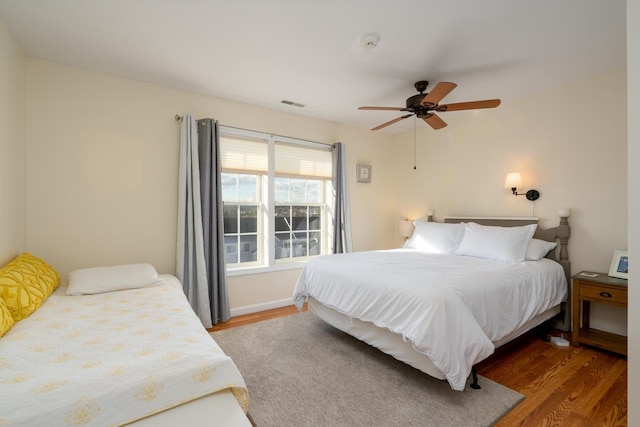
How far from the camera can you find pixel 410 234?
14.8 ft

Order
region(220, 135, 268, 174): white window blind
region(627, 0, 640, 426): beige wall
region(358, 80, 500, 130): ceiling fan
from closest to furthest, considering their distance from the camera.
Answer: region(627, 0, 640, 426): beige wall, region(358, 80, 500, 130): ceiling fan, region(220, 135, 268, 174): white window blind

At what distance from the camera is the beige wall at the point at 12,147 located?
2035mm

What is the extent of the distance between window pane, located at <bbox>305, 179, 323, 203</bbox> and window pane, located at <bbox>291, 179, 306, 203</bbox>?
3.5 inches

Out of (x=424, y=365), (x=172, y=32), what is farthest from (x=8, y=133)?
(x=424, y=365)

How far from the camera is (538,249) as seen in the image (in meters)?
2.99

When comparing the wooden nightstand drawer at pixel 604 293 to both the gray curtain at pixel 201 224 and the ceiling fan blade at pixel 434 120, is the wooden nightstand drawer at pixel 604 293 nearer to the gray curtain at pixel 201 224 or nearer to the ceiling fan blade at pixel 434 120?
the ceiling fan blade at pixel 434 120

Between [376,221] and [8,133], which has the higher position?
[8,133]

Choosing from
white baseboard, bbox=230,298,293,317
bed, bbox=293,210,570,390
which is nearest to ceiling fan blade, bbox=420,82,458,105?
bed, bbox=293,210,570,390

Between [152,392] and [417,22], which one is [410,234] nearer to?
[417,22]

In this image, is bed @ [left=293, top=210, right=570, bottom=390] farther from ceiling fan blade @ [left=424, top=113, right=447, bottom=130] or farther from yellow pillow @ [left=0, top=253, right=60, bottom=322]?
yellow pillow @ [left=0, top=253, right=60, bottom=322]

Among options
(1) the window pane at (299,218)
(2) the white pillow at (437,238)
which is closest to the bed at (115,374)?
(1) the window pane at (299,218)

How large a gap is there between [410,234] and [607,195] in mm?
2239

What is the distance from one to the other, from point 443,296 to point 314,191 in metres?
2.74

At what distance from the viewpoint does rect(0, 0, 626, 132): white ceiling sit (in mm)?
1902
